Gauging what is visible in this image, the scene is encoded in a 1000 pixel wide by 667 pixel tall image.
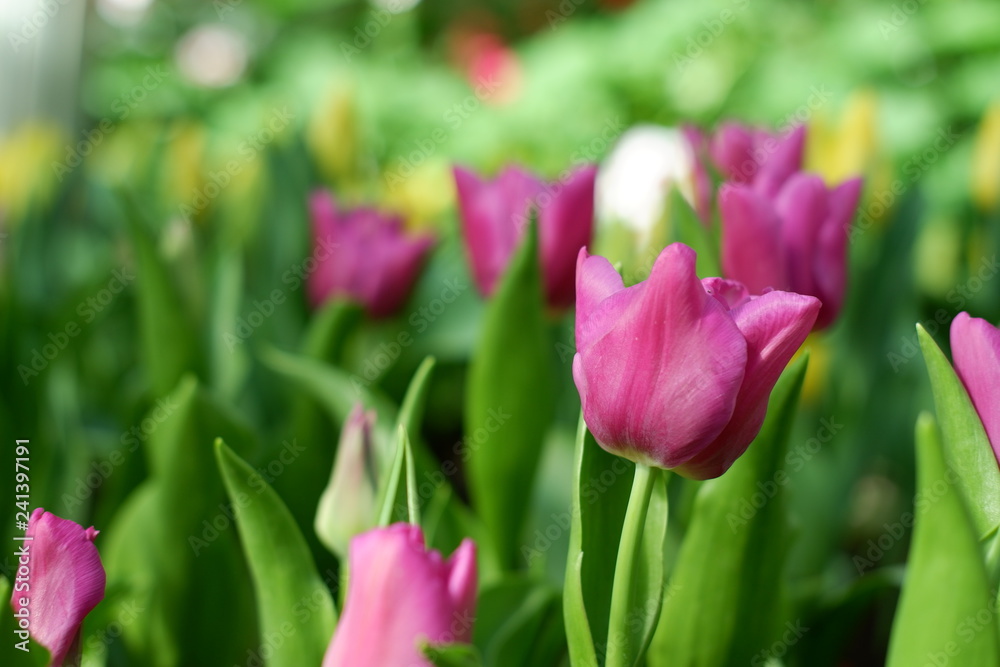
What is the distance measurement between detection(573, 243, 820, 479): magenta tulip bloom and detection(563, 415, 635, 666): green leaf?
36 mm

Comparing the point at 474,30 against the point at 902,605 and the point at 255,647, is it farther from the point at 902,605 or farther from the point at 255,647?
the point at 902,605

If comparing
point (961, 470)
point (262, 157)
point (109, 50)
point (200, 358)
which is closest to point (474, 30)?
point (109, 50)

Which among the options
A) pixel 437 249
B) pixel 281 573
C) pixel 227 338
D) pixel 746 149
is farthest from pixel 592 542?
pixel 437 249

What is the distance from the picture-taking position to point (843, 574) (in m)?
0.83

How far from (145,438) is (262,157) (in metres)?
0.31

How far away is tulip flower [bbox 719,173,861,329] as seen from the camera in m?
0.45

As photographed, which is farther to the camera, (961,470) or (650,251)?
(650,251)

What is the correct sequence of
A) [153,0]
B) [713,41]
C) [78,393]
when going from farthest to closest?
[153,0] < [713,41] < [78,393]

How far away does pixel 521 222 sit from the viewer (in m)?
0.62
